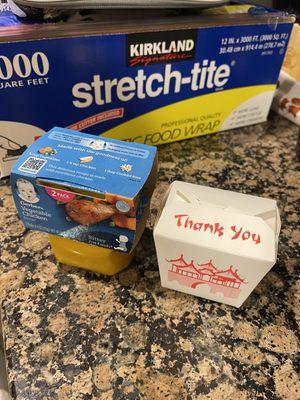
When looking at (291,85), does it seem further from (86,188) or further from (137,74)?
(86,188)

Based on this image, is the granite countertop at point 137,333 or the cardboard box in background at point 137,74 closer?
the granite countertop at point 137,333

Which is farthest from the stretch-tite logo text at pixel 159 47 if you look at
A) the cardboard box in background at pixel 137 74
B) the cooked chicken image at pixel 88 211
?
the cooked chicken image at pixel 88 211

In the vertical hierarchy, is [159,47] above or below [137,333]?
above

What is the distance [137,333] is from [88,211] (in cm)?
18

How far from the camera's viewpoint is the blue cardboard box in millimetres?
378

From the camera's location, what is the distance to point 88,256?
484 mm

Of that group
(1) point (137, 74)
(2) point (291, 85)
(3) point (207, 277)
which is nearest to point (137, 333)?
(3) point (207, 277)

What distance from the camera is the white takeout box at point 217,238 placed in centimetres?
39

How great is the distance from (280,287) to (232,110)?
16.5 inches

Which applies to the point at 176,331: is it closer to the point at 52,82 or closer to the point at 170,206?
the point at 170,206

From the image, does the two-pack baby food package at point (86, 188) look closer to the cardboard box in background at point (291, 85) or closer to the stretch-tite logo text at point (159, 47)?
the stretch-tite logo text at point (159, 47)

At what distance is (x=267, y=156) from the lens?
2.46 ft

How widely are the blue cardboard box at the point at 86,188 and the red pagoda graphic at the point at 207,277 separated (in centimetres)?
8

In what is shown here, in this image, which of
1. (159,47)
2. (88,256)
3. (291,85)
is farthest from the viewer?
(291,85)
